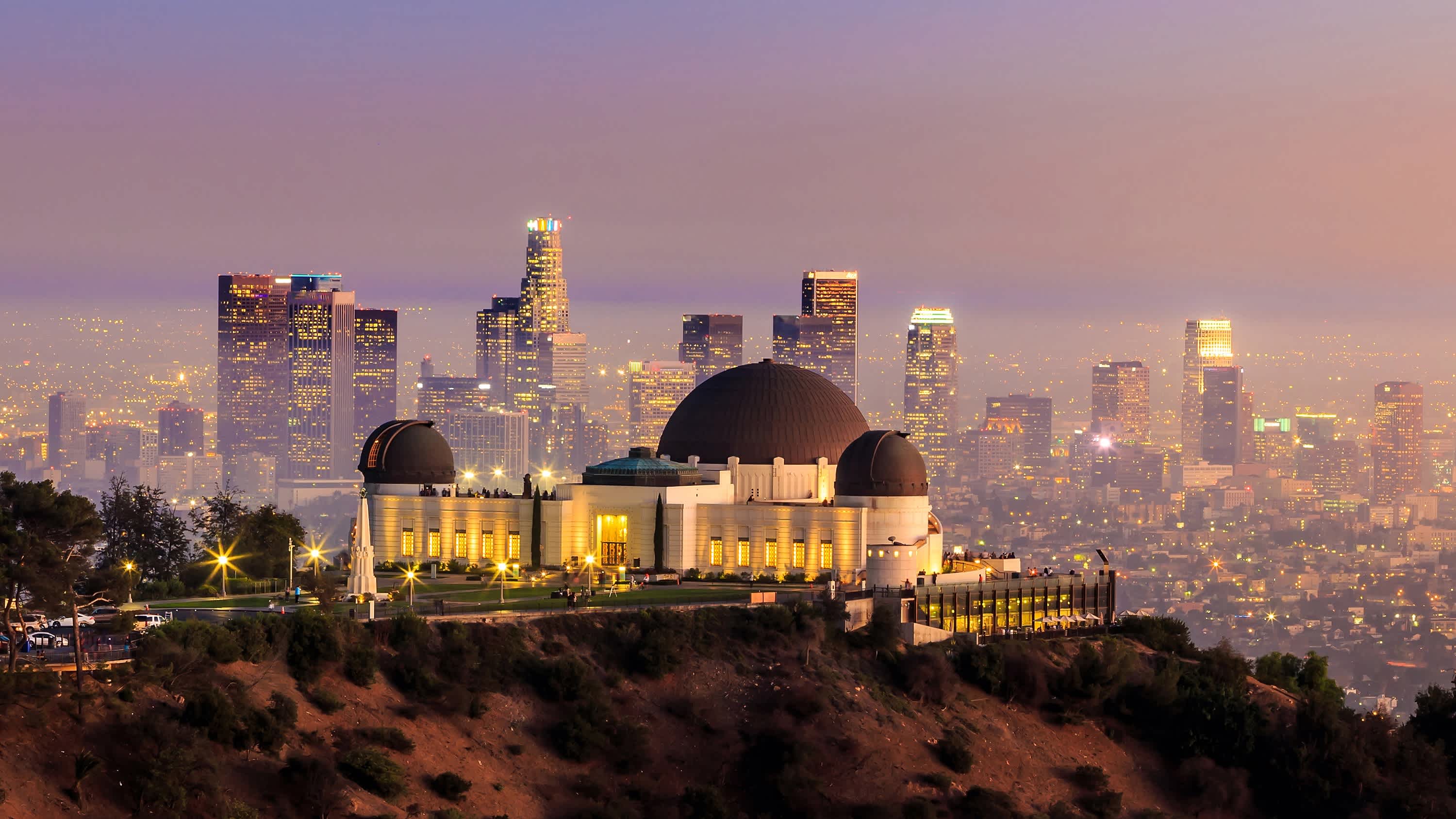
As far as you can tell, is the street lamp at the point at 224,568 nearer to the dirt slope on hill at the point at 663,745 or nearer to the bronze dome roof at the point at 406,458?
the bronze dome roof at the point at 406,458

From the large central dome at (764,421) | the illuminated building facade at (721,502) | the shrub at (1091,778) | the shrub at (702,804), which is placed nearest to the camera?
the shrub at (702,804)

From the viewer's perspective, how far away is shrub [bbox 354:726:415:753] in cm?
7388

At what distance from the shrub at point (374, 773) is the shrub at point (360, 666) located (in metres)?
5.99

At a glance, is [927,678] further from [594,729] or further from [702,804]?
[594,729]

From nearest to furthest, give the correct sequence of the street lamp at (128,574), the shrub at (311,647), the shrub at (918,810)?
1. the street lamp at (128,574)
2. the shrub at (311,647)
3. the shrub at (918,810)

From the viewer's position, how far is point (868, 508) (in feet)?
359

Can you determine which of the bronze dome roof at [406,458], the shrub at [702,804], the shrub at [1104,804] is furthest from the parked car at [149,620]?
the shrub at [1104,804]

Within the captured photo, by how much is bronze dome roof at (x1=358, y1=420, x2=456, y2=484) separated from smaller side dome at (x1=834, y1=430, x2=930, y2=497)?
21730mm

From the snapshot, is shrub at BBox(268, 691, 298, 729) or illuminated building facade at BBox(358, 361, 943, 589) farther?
illuminated building facade at BBox(358, 361, 943, 589)

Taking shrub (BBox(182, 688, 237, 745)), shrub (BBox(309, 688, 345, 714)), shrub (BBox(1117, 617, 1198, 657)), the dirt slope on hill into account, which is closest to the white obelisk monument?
the dirt slope on hill

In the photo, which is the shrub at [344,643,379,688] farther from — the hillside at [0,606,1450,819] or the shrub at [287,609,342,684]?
the shrub at [287,609,342,684]

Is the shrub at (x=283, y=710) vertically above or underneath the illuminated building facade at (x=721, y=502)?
underneath

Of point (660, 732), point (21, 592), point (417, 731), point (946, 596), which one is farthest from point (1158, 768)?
point (21, 592)

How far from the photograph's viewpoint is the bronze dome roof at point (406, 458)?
118000 millimetres
